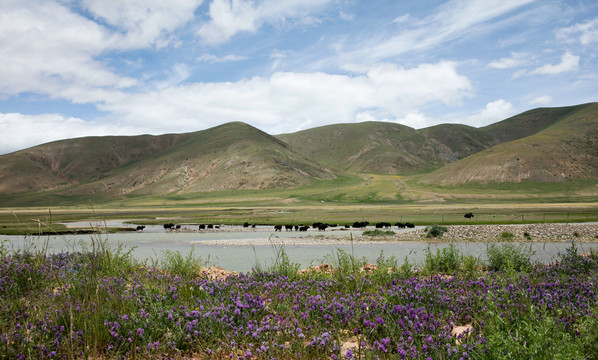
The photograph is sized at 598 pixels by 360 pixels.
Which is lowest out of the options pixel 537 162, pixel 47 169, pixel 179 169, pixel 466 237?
pixel 466 237

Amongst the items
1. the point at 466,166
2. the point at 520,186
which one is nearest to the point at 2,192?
the point at 466,166

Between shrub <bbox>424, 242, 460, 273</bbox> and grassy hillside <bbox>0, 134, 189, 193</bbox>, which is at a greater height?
grassy hillside <bbox>0, 134, 189, 193</bbox>

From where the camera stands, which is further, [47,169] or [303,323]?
[47,169]

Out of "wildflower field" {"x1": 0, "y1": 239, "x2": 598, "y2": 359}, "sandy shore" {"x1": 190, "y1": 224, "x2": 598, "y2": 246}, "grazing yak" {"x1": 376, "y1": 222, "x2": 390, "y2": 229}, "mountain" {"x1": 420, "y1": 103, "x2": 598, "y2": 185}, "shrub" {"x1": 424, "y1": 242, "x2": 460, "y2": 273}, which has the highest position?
"mountain" {"x1": 420, "y1": 103, "x2": 598, "y2": 185}

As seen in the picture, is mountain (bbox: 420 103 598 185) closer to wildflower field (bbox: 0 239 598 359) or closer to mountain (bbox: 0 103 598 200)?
mountain (bbox: 0 103 598 200)

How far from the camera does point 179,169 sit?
163 meters

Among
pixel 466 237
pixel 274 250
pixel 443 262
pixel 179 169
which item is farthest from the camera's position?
pixel 179 169

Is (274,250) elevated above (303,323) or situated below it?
below

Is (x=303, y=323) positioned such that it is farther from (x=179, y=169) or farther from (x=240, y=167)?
(x=179, y=169)

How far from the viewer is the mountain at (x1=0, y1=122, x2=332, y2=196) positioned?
144375mm

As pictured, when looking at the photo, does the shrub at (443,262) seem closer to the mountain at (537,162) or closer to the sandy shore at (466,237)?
the sandy shore at (466,237)

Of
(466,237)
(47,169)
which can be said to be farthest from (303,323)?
(47,169)

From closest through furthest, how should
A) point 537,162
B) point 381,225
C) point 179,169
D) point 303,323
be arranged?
point 303,323
point 381,225
point 537,162
point 179,169

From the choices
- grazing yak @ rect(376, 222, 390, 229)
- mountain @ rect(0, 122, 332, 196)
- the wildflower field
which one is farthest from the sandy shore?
mountain @ rect(0, 122, 332, 196)
